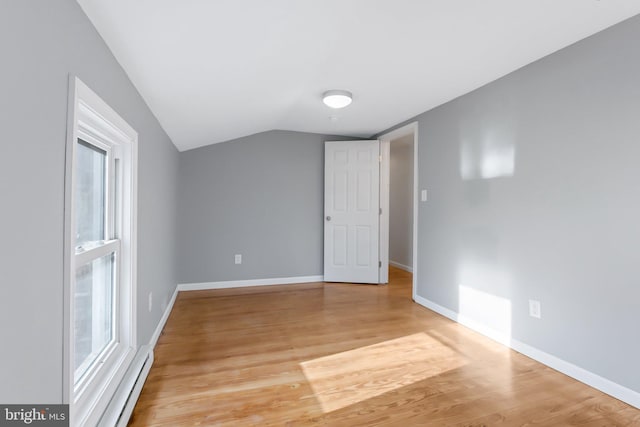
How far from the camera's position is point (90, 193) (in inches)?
61.2

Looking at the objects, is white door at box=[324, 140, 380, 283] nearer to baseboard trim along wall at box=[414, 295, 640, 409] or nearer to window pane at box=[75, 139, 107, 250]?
baseboard trim along wall at box=[414, 295, 640, 409]

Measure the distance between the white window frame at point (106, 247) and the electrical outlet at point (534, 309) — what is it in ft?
8.93

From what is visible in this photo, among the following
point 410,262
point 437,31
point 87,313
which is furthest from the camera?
point 410,262

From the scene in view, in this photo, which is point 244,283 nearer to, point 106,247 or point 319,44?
point 106,247

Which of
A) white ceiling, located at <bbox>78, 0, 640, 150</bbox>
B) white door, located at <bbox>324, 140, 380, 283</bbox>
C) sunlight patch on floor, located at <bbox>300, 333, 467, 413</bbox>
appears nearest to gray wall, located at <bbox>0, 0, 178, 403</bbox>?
white ceiling, located at <bbox>78, 0, 640, 150</bbox>

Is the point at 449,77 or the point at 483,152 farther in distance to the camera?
the point at 483,152

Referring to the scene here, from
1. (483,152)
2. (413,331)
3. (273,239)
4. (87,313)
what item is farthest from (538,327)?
(273,239)

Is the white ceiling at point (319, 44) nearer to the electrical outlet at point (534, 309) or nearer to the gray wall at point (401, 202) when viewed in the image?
the electrical outlet at point (534, 309)

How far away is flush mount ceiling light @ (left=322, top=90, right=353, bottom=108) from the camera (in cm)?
279

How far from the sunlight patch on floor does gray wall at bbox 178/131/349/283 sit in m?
2.25

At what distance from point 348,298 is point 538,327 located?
1958 millimetres

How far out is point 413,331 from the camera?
2719 millimetres

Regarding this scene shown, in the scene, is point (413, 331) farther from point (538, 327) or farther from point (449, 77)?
point (449, 77)

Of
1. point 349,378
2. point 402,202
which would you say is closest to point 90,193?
point 349,378
